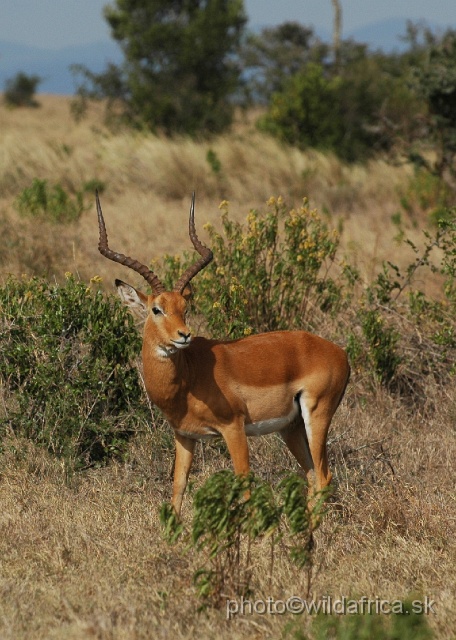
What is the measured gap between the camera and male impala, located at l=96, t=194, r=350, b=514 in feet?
18.1

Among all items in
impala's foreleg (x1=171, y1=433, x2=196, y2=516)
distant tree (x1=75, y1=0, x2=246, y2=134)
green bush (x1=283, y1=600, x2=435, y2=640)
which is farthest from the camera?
distant tree (x1=75, y1=0, x2=246, y2=134)

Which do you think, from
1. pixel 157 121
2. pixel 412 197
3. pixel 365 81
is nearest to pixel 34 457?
pixel 412 197

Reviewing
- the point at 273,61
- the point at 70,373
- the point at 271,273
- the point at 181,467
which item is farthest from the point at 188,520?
the point at 273,61

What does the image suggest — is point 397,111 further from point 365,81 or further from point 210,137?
point 210,137

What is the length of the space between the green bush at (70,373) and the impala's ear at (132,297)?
4.21 ft

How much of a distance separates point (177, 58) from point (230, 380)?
1921cm

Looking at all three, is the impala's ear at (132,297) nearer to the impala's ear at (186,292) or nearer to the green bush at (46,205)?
the impala's ear at (186,292)

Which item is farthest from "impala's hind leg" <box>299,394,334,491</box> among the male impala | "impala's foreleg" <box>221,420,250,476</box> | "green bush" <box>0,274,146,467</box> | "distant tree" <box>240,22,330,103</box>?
"distant tree" <box>240,22,330,103</box>

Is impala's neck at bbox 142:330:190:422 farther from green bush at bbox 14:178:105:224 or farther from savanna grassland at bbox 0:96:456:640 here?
green bush at bbox 14:178:105:224

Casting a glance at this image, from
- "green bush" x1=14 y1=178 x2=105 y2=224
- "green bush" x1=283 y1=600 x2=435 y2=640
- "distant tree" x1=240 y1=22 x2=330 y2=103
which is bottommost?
"distant tree" x1=240 y1=22 x2=330 y2=103

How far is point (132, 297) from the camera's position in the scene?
573 centimetres

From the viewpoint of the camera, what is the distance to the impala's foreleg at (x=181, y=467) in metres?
5.80

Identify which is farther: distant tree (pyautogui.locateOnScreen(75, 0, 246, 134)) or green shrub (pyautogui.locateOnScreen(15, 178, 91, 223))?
distant tree (pyautogui.locateOnScreen(75, 0, 246, 134))

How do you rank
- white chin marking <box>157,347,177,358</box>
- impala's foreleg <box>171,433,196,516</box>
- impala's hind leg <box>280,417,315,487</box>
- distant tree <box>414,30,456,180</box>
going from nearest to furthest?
white chin marking <box>157,347,177,358</box> → impala's foreleg <box>171,433,196,516</box> → impala's hind leg <box>280,417,315,487</box> → distant tree <box>414,30,456,180</box>
